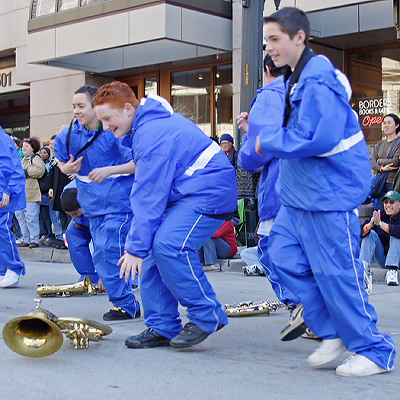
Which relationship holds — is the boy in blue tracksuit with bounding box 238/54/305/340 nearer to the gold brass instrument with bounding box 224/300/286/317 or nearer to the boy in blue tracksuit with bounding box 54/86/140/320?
the gold brass instrument with bounding box 224/300/286/317

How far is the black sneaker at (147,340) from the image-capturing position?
16.3ft

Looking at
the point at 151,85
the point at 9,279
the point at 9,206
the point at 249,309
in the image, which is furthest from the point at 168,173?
the point at 151,85

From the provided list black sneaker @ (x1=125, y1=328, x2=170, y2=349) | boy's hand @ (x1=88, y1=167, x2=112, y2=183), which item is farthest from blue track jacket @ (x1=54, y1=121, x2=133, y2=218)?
black sneaker @ (x1=125, y1=328, x2=170, y2=349)

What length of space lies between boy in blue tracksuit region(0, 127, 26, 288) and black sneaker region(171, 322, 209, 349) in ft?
12.8

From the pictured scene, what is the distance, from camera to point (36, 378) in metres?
4.14

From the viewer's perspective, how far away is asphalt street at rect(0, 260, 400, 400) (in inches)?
151

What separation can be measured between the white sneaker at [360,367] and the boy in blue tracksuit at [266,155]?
0.47 meters

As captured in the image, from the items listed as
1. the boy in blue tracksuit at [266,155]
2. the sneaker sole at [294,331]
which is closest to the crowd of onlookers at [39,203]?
the boy in blue tracksuit at [266,155]

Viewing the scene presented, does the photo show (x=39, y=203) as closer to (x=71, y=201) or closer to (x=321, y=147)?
(x=71, y=201)

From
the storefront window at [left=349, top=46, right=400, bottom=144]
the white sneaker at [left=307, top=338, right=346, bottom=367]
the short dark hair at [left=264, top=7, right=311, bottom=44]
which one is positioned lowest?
the white sneaker at [left=307, top=338, right=346, bottom=367]

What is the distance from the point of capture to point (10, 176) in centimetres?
819

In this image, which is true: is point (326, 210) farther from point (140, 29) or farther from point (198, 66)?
point (198, 66)

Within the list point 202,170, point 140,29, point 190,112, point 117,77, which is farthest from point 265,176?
point 117,77

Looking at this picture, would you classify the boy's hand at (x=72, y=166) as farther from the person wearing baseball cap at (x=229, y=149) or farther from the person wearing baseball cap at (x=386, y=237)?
the person wearing baseball cap at (x=229, y=149)
